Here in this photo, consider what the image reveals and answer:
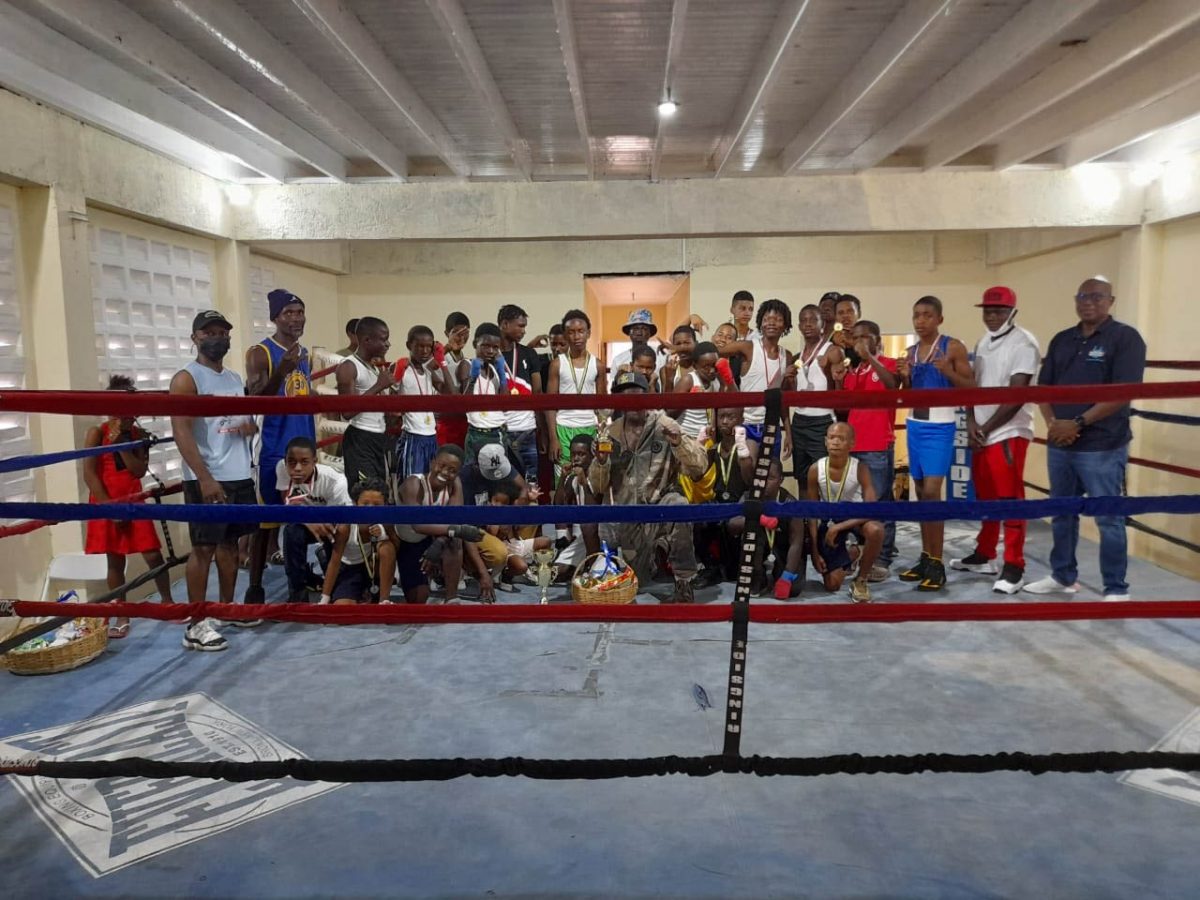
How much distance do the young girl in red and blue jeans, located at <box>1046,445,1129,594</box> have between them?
4.77m

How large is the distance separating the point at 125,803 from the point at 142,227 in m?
4.15

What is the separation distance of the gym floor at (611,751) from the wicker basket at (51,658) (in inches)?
2.1

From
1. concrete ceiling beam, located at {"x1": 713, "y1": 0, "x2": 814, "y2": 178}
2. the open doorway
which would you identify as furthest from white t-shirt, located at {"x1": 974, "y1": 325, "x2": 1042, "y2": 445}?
the open doorway

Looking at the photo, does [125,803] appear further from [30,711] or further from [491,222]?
[491,222]

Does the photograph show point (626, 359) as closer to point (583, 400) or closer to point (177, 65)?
point (177, 65)

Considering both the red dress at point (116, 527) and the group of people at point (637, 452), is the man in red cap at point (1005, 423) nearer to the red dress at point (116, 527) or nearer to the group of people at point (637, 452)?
the group of people at point (637, 452)

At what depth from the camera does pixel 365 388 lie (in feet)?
14.1

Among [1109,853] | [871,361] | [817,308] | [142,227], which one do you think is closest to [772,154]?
[817,308]

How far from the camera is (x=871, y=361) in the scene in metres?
4.59

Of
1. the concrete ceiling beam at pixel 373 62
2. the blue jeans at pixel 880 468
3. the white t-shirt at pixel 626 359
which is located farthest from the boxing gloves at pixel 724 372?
the concrete ceiling beam at pixel 373 62

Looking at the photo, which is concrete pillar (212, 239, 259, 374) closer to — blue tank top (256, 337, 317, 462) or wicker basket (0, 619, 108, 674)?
blue tank top (256, 337, 317, 462)

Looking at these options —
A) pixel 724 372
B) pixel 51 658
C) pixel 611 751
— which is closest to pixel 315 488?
pixel 51 658

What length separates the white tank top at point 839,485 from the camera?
4449 mm

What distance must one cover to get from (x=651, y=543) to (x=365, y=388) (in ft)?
6.21
